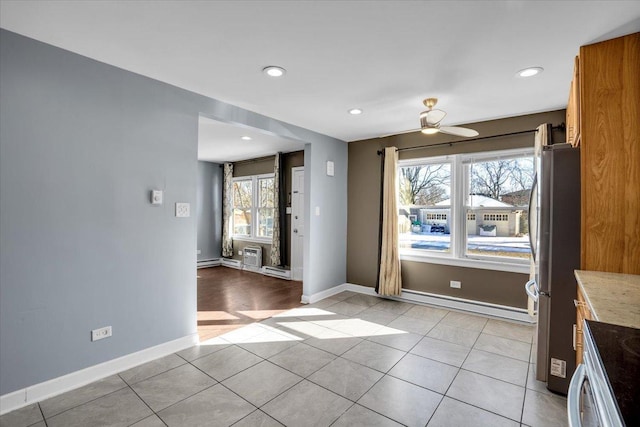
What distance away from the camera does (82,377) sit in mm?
2309

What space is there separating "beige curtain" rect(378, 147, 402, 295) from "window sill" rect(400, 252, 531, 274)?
0.71 feet

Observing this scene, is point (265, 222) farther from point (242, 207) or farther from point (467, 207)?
point (467, 207)

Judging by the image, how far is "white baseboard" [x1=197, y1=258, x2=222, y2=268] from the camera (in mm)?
7185

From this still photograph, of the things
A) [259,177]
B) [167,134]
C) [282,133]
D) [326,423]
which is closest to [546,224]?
[326,423]

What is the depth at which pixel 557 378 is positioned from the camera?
227cm

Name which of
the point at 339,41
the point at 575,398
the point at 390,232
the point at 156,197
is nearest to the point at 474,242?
the point at 390,232

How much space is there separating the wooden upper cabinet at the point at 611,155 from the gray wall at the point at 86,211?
10.3ft

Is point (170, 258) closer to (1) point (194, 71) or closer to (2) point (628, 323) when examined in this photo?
(1) point (194, 71)

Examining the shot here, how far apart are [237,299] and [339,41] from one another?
12.4 feet

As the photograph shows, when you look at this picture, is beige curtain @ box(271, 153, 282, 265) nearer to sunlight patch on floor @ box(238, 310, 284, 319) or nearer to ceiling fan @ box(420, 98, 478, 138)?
sunlight patch on floor @ box(238, 310, 284, 319)

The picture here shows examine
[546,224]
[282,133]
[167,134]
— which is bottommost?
[546,224]

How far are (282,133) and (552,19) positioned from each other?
9.38 feet

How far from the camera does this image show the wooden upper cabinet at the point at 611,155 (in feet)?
6.29

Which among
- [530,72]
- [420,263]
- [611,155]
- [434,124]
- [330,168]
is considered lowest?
[420,263]
